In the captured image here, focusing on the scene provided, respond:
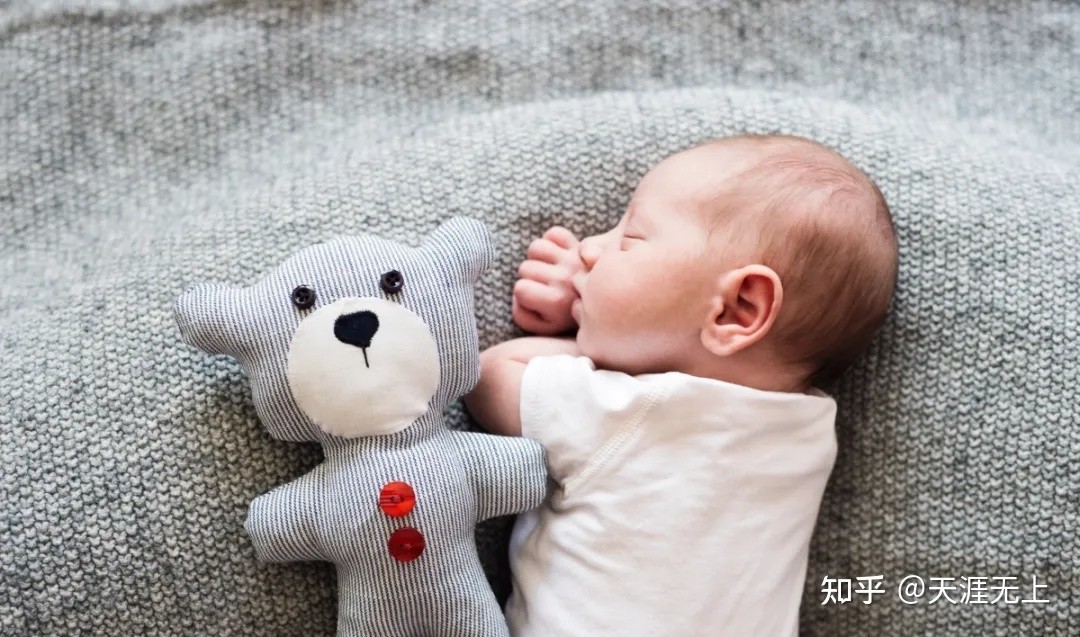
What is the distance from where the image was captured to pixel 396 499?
2.79 feet

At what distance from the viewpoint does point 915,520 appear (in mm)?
1056

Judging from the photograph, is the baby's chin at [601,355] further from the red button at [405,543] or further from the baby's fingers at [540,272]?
the red button at [405,543]

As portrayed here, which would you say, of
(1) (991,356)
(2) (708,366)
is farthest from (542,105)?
(1) (991,356)

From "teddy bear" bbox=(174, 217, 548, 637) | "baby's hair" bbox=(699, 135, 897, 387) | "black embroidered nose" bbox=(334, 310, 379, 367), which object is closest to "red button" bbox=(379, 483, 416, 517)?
"teddy bear" bbox=(174, 217, 548, 637)

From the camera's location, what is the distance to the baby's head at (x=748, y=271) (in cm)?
90

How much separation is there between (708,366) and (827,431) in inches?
5.9

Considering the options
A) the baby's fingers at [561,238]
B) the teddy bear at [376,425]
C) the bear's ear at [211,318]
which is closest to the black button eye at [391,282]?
the teddy bear at [376,425]

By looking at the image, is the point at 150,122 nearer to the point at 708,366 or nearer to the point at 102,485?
the point at 102,485

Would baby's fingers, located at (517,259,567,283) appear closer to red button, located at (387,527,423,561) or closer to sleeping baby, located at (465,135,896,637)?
sleeping baby, located at (465,135,896,637)

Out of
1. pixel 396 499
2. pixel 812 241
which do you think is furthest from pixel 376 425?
pixel 812 241

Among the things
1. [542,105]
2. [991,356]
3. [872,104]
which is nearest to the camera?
[991,356]

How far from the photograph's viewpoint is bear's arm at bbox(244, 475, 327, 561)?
34.5 inches

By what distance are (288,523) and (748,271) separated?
0.47 metres

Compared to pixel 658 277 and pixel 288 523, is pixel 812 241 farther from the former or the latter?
pixel 288 523
